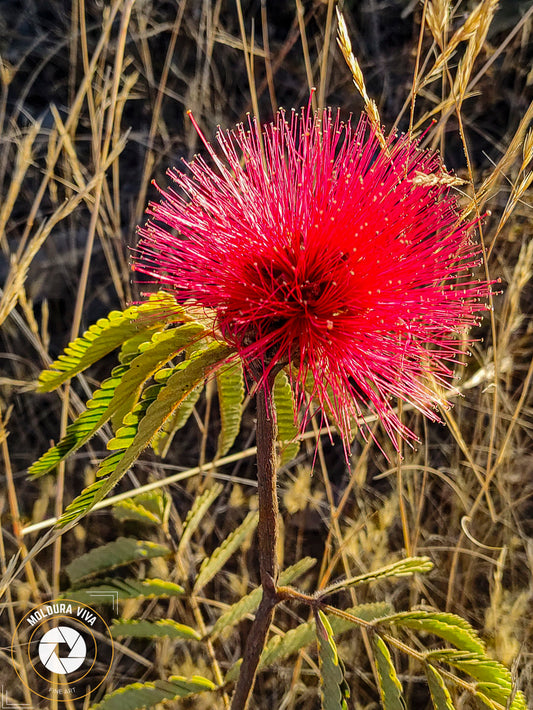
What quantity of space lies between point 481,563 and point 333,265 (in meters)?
1.48

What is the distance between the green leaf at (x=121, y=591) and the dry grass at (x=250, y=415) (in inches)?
3.6

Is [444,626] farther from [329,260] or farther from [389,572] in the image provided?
[329,260]

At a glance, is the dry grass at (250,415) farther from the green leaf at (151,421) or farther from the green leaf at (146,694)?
the green leaf at (151,421)

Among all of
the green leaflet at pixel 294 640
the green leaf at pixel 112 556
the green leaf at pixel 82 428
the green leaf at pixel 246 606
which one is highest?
the green leaf at pixel 82 428

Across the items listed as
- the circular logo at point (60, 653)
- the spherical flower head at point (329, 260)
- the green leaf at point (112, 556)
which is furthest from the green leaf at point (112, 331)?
the circular logo at point (60, 653)

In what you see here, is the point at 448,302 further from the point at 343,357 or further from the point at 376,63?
the point at 376,63

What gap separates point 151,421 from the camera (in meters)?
0.72

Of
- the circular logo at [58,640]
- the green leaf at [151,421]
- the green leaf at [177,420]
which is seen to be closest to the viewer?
the green leaf at [151,421]

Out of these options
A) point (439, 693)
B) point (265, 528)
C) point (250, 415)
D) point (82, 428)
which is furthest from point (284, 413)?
point (250, 415)

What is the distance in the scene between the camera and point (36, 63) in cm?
308

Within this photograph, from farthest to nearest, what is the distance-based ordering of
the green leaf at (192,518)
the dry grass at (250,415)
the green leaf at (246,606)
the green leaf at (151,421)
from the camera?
the dry grass at (250,415), the green leaf at (192,518), the green leaf at (246,606), the green leaf at (151,421)

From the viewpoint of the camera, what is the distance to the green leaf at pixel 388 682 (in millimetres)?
809

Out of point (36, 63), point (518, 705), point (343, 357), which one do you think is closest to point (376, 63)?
point (36, 63)

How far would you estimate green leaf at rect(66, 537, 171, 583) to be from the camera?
1.11 meters
